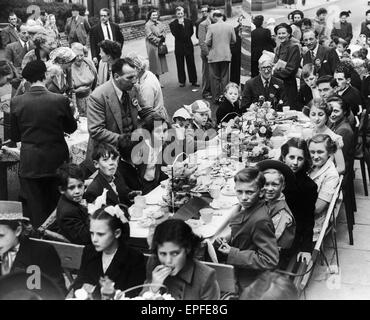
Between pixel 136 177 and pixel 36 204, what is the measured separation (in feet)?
3.40

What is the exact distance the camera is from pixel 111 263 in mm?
4277

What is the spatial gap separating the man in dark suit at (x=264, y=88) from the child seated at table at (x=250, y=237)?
15.1 ft

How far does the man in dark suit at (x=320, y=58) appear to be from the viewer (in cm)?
1080

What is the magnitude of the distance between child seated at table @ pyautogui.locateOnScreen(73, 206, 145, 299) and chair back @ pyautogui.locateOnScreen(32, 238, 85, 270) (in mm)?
182

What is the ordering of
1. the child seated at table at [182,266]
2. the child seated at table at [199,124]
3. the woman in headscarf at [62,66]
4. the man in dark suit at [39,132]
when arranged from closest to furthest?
the child seated at table at [182,266] → the man in dark suit at [39,132] → the child seated at table at [199,124] → the woman in headscarf at [62,66]

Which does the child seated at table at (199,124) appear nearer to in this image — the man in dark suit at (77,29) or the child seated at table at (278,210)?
the child seated at table at (278,210)

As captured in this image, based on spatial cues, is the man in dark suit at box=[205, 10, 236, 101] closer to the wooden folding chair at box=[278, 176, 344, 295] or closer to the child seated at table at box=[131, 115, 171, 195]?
the child seated at table at box=[131, 115, 171, 195]

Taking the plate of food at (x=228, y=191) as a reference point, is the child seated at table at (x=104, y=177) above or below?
above

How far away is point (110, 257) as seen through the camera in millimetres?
4336

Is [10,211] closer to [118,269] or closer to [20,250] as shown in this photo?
[20,250]

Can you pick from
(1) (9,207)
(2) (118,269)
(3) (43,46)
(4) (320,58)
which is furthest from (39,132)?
(4) (320,58)

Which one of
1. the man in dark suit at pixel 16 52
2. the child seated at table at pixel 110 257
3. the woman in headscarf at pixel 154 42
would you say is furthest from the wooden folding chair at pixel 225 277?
the woman in headscarf at pixel 154 42

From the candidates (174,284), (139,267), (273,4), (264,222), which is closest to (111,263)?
(139,267)

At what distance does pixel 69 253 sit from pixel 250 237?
4.20ft
